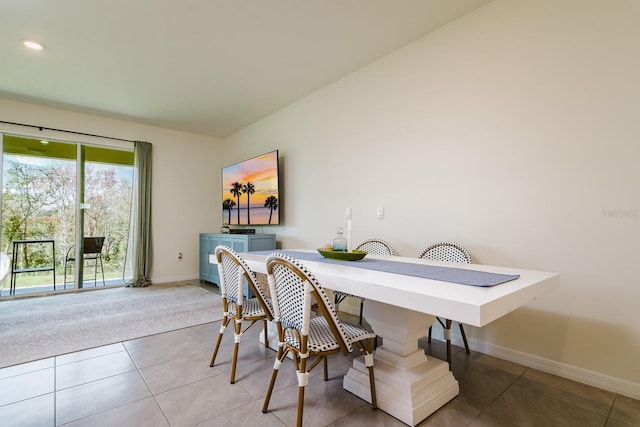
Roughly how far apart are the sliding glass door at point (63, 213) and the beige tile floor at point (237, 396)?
9.39 feet

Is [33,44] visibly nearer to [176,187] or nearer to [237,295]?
[176,187]

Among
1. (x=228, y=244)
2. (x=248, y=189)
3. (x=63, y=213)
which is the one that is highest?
(x=248, y=189)

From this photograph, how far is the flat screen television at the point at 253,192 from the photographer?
4.42 m

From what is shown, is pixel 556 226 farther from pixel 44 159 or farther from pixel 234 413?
pixel 44 159

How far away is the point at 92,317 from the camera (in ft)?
10.9

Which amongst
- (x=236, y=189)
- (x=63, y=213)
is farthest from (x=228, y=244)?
(x=63, y=213)

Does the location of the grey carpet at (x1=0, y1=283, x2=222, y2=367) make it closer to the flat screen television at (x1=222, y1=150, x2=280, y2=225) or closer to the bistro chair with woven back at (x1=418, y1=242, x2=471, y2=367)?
the flat screen television at (x1=222, y1=150, x2=280, y2=225)

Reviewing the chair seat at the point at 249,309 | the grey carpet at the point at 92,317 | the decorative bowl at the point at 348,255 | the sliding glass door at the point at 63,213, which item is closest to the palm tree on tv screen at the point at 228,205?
the grey carpet at the point at 92,317

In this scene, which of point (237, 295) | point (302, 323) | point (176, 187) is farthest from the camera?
point (176, 187)

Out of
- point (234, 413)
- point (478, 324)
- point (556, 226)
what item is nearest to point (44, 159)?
point (234, 413)

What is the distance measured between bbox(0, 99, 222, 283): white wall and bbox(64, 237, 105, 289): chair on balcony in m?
0.77

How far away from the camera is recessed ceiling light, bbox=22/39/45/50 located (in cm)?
277

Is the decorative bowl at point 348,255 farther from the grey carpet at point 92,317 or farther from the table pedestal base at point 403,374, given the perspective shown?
the grey carpet at point 92,317

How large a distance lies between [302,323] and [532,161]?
1945mm
